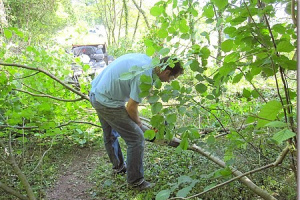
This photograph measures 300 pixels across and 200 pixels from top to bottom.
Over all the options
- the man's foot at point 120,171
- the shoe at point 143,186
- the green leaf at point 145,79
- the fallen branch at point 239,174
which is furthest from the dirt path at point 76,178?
the green leaf at point 145,79

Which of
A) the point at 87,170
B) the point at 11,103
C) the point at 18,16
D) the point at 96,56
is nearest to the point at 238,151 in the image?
the point at 87,170

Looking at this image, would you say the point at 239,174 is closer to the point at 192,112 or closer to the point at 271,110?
the point at 192,112

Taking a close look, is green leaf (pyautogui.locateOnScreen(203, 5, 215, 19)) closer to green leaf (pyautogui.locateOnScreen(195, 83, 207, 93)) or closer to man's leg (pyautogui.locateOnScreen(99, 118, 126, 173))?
green leaf (pyautogui.locateOnScreen(195, 83, 207, 93))

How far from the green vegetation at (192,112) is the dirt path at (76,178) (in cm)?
6

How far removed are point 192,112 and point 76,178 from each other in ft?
Result: 5.81

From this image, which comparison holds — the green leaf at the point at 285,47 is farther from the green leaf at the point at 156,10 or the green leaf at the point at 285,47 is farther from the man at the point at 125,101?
the man at the point at 125,101

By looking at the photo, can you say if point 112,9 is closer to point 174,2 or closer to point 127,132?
point 127,132

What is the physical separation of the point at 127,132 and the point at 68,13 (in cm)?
844

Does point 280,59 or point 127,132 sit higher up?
point 280,59

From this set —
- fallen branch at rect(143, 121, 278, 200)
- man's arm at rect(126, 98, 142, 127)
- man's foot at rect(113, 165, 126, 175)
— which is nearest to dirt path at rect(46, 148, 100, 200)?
man's foot at rect(113, 165, 126, 175)

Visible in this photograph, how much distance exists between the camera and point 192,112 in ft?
5.39

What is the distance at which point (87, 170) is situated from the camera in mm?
2988

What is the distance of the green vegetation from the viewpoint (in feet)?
2.99

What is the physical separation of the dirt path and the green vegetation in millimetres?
65
